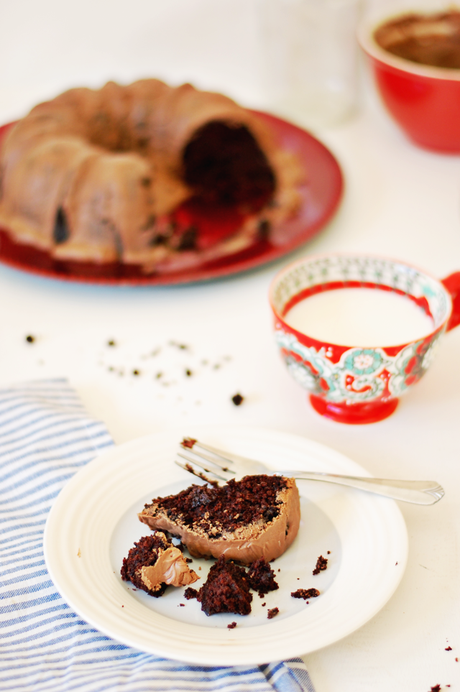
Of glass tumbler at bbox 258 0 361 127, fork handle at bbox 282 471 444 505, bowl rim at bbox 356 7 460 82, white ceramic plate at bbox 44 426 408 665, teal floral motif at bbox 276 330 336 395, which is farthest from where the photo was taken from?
glass tumbler at bbox 258 0 361 127

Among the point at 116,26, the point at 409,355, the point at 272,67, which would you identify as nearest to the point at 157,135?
the point at 272,67

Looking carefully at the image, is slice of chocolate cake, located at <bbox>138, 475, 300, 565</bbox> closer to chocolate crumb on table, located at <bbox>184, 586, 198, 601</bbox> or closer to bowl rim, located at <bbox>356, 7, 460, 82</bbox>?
chocolate crumb on table, located at <bbox>184, 586, 198, 601</bbox>

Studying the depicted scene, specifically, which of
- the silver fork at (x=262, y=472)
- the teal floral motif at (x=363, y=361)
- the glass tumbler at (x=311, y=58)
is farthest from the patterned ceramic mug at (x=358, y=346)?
the glass tumbler at (x=311, y=58)

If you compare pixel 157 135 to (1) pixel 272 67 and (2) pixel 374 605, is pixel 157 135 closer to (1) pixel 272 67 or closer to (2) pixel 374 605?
(1) pixel 272 67

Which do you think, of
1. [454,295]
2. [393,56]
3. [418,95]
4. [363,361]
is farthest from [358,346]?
[393,56]

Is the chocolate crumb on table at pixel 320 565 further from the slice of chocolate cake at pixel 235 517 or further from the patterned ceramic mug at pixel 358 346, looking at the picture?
the patterned ceramic mug at pixel 358 346

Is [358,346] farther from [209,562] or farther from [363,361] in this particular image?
[209,562]

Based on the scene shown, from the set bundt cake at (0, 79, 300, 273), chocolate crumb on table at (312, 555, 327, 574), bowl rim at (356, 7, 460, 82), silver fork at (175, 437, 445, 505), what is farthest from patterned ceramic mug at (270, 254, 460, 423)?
bowl rim at (356, 7, 460, 82)
